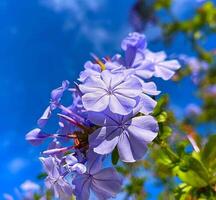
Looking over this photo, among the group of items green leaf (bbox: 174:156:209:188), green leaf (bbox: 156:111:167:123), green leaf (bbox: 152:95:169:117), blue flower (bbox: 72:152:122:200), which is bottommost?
green leaf (bbox: 174:156:209:188)

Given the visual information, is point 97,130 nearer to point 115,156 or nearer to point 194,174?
point 115,156

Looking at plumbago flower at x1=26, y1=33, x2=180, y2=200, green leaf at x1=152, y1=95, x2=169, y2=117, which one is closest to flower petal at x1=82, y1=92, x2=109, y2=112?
plumbago flower at x1=26, y1=33, x2=180, y2=200

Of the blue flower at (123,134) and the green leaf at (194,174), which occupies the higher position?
the blue flower at (123,134)

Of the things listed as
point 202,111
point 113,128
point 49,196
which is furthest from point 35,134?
point 202,111

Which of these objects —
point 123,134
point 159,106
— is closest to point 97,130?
point 123,134

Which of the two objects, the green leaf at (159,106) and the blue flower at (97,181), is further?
the green leaf at (159,106)

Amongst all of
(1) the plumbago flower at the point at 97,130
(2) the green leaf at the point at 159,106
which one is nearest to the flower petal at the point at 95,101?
(1) the plumbago flower at the point at 97,130

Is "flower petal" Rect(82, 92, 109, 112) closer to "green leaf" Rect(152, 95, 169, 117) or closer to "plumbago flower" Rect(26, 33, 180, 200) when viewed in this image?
"plumbago flower" Rect(26, 33, 180, 200)

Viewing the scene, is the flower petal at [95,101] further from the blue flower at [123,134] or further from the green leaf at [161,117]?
the green leaf at [161,117]
